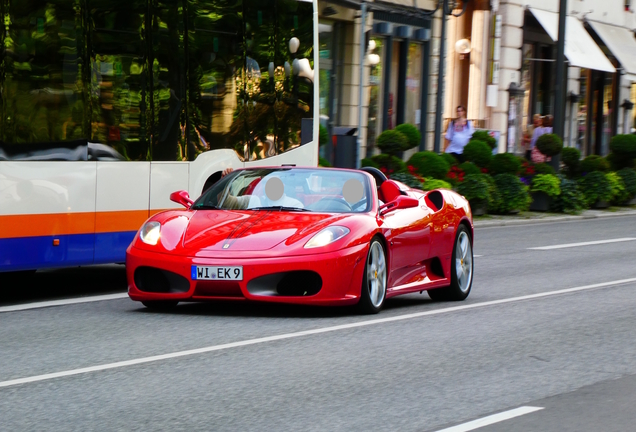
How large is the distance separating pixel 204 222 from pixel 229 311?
2.43 feet

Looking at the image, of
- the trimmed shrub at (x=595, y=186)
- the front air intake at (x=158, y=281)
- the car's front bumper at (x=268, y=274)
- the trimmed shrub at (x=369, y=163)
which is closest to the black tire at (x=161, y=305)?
the front air intake at (x=158, y=281)

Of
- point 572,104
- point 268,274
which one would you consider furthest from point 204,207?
point 572,104

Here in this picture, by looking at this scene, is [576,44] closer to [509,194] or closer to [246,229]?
[509,194]

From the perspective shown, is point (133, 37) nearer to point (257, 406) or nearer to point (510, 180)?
point (257, 406)

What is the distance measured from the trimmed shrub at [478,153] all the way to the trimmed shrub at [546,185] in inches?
54.4

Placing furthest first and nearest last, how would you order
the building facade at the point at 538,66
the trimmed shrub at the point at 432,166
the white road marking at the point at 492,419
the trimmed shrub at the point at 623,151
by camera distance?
the building facade at the point at 538,66
the trimmed shrub at the point at 623,151
the trimmed shrub at the point at 432,166
the white road marking at the point at 492,419

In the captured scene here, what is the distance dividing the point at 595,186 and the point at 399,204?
1867 cm

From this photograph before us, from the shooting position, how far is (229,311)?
10.0m

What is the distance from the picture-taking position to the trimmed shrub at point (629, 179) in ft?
96.6

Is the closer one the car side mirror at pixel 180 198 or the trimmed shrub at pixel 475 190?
the car side mirror at pixel 180 198

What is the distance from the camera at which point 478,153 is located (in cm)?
2558

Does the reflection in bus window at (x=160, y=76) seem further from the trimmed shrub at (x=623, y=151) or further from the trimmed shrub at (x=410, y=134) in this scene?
the trimmed shrub at (x=623, y=151)

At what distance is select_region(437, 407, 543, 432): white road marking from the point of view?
589cm

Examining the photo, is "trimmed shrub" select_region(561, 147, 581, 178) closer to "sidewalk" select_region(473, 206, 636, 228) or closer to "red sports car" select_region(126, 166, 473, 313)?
"sidewalk" select_region(473, 206, 636, 228)
